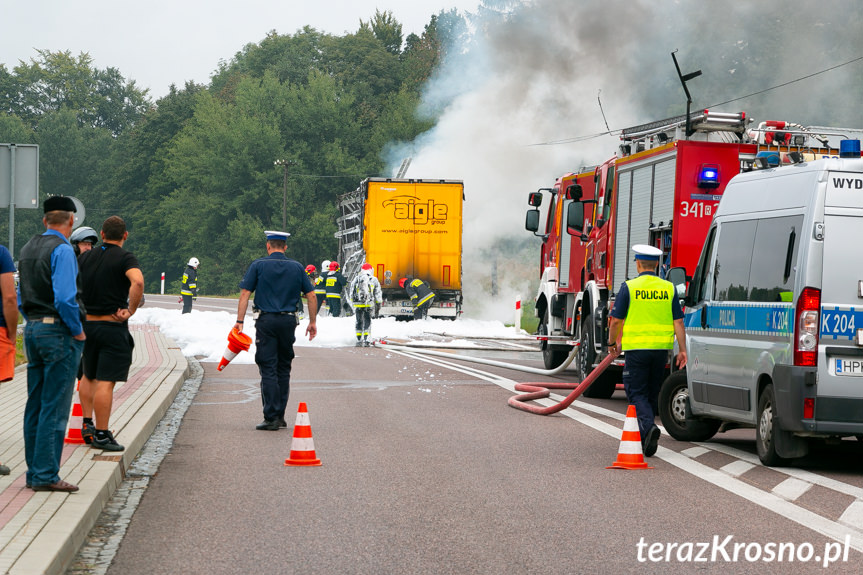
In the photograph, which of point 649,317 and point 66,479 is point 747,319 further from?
point 66,479

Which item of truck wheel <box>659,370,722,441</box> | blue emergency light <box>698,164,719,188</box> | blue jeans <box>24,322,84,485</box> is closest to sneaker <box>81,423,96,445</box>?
blue jeans <box>24,322,84,485</box>

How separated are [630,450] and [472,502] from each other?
217 cm

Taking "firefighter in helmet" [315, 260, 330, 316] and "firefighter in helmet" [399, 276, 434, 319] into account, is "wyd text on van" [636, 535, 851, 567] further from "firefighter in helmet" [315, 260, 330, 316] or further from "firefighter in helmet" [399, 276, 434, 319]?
"firefighter in helmet" [315, 260, 330, 316]

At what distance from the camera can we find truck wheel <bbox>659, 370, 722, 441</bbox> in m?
12.1

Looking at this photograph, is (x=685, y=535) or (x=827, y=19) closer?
(x=685, y=535)

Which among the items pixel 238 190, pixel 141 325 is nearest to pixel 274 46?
pixel 238 190

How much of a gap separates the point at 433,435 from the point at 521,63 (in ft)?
121

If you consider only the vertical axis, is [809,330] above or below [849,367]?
above

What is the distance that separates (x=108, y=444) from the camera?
380 inches

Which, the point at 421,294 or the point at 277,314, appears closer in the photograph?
the point at 277,314

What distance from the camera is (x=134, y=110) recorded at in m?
127

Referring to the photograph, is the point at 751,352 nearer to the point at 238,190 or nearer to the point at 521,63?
the point at 521,63

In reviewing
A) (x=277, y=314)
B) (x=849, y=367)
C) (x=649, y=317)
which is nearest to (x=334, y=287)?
(x=277, y=314)

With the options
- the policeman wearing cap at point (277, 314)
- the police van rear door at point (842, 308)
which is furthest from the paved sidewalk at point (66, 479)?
the police van rear door at point (842, 308)
